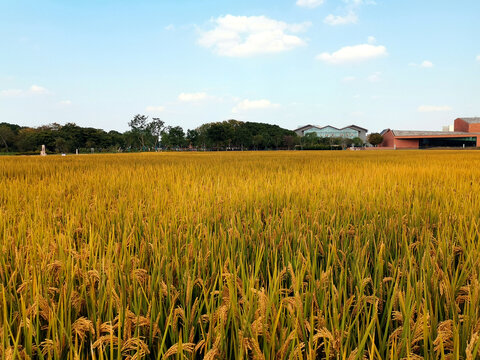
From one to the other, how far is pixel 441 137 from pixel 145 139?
67.8m

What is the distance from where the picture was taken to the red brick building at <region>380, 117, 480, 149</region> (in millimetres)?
67750

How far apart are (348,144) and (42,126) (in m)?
80.9

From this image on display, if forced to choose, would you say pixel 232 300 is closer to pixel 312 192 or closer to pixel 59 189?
pixel 312 192

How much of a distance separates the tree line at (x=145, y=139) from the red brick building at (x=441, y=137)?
14.3m

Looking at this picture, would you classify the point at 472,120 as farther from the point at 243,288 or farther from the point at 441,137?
the point at 243,288

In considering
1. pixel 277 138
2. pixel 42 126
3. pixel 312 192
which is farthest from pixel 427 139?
pixel 42 126

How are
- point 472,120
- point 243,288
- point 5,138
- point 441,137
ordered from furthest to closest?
point 472,120
point 441,137
point 5,138
point 243,288

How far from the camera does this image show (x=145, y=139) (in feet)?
237

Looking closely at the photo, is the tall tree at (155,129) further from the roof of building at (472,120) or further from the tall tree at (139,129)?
the roof of building at (472,120)

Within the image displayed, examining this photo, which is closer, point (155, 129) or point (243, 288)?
point (243, 288)

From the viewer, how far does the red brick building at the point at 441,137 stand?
67750 millimetres

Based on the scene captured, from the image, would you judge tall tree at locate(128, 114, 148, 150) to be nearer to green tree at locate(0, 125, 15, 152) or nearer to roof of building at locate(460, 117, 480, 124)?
green tree at locate(0, 125, 15, 152)

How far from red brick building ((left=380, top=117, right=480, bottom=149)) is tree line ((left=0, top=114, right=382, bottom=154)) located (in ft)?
47.0

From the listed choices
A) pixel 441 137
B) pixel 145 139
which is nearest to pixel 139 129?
pixel 145 139
